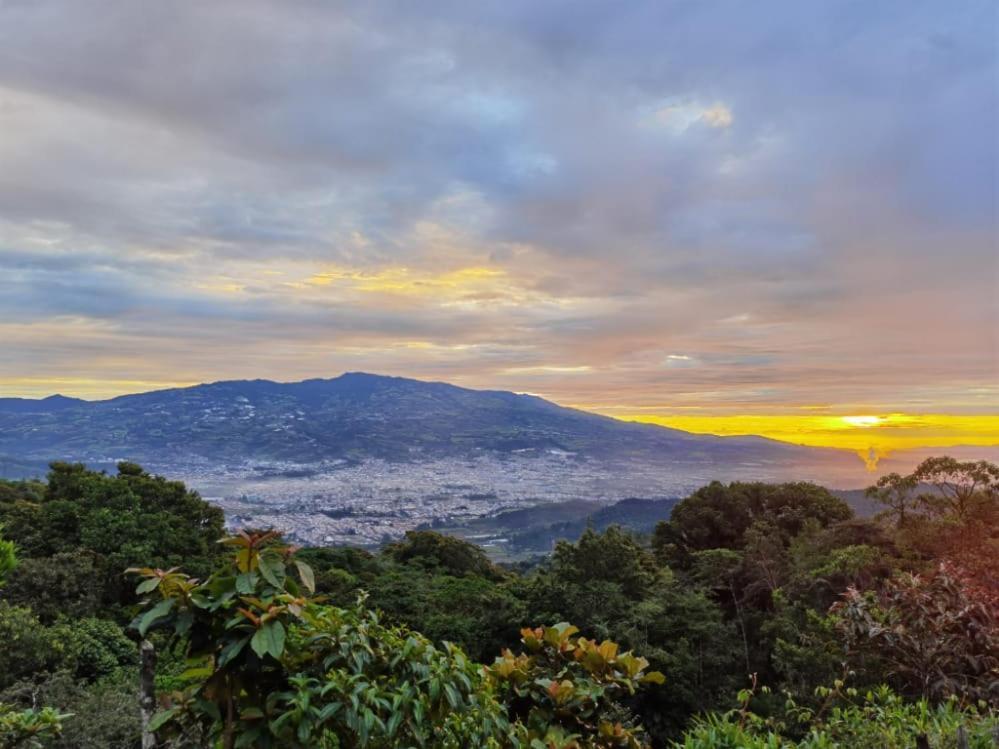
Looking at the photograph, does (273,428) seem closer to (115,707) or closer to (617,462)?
(617,462)

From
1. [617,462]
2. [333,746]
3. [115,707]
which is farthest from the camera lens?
[617,462]

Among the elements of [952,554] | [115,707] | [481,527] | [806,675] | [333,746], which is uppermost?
[333,746]

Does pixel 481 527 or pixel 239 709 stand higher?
pixel 239 709

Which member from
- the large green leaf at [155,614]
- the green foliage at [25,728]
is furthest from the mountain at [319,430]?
the large green leaf at [155,614]

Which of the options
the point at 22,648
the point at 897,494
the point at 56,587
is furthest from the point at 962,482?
the point at 56,587

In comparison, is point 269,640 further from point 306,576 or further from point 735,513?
point 735,513

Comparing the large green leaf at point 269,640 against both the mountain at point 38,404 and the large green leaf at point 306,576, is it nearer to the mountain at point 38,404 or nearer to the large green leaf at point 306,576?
the large green leaf at point 306,576

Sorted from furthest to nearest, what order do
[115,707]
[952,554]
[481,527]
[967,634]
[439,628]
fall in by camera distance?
[481,527], [439,628], [952,554], [115,707], [967,634]

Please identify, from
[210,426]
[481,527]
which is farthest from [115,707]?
[210,426]
